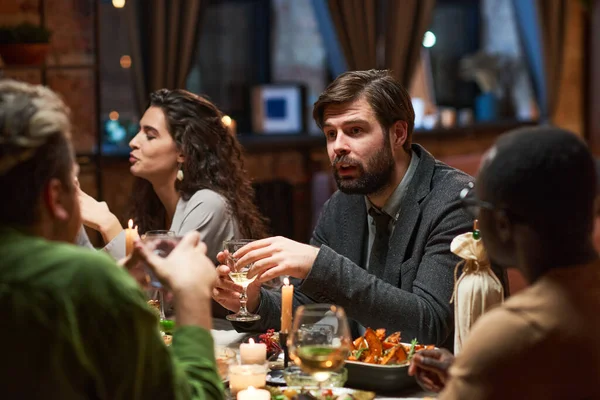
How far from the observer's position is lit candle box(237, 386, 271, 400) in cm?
186

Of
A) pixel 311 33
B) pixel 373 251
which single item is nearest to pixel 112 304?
pixel 373 251

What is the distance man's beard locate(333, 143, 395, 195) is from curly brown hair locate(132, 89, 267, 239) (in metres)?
0.75

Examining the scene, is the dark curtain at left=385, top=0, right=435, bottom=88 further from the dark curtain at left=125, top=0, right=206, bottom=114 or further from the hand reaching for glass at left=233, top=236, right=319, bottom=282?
the hand reaching for glass at left=233, top=236, right=319, bottom=282

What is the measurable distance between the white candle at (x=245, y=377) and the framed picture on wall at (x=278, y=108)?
4.49 metres

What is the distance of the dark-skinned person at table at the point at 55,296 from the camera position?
4.26 ft

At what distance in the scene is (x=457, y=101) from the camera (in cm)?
756

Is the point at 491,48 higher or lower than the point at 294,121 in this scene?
higher

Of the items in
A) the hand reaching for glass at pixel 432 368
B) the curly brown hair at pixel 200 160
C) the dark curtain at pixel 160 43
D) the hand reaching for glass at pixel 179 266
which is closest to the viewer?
Result: the hand reaching for glass at pixel 179 266

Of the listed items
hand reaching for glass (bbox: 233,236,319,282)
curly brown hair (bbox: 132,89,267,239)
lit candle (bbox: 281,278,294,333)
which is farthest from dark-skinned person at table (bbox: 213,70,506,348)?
curly brown hair (bbox: 132,89,267,239)

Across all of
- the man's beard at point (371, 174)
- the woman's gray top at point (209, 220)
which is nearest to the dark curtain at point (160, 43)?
the woman's gray top at point (209, 220)

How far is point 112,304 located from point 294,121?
512 centimetres

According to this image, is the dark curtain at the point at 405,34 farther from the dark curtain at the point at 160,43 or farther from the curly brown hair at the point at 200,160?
the curly brown hair at the point at 200,160

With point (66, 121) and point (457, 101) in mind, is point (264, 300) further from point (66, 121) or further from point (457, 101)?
point (457, 101)

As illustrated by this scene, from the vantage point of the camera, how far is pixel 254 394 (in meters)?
1.87
